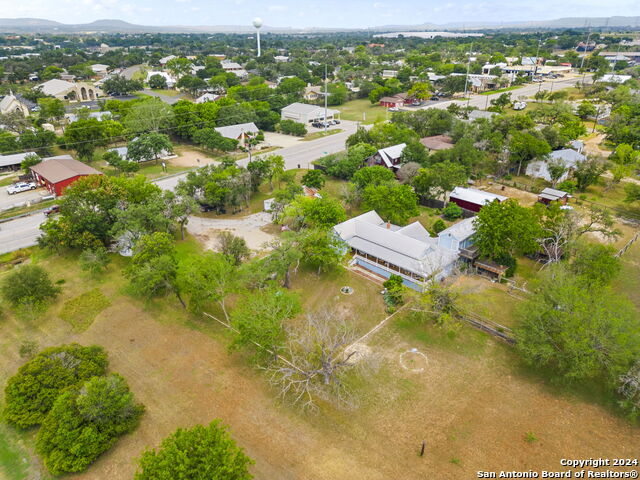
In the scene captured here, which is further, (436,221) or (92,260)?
(436,221)

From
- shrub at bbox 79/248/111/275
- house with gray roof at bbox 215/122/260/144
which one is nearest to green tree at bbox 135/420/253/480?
shrub at bbox 79/248/111/275

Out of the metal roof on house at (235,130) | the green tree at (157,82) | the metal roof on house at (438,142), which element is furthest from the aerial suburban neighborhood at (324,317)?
the green tree at (157,82)

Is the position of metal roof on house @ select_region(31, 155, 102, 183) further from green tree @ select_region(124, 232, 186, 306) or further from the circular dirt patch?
the circular dirt patch

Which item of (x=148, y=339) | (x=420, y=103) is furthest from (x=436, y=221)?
(x=420, y=103)

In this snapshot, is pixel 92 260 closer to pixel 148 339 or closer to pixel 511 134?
pixel 148 339

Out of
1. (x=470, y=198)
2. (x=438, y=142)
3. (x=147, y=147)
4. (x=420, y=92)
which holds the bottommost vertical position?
(x=470, y=198)

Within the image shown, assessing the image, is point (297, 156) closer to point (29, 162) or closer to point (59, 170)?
point (59, 170)

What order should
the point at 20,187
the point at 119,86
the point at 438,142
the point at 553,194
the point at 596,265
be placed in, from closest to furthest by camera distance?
the point at 596,265, the point at 553,194, the point at 20,187, the point at 438,142, the point at 119,86

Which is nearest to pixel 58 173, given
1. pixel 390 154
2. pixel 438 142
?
pixel 390 154
